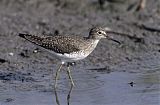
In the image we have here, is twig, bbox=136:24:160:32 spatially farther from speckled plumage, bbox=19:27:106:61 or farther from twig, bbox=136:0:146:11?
speckled plumage, bbox=19:27:106:61

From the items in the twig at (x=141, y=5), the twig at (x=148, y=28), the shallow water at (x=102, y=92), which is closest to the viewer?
the shallow water at (x=102, y=92)

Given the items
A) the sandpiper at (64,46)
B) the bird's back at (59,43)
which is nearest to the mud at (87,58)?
the sandpiper at (64,46)

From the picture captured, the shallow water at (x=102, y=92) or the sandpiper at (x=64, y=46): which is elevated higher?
the sandpiper at (x=64, y=46)

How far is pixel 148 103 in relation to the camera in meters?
8.17

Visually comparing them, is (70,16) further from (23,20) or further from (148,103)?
(148,103)

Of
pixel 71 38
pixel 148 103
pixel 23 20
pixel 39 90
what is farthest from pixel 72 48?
pixel 23 20

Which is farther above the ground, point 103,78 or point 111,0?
point 111,0

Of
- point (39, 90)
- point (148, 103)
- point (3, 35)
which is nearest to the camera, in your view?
point (148, 103)

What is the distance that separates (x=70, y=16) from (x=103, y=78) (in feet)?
13.4

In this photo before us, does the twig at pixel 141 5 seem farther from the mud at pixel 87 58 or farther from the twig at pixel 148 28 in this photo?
the twig at pixel 148 28

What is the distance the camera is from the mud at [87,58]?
8.71 meters

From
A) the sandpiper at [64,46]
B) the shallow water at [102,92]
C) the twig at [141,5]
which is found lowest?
the shallow water at [102,92]

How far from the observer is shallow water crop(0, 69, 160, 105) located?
27.2 feet

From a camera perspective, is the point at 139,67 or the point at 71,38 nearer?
the point at 71,38
